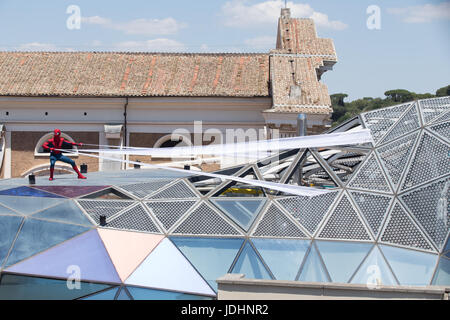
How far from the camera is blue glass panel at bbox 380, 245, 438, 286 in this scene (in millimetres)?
11555

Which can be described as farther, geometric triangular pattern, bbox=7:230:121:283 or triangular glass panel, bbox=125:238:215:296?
geometric triangular pattern, bbox=7:230:121:283

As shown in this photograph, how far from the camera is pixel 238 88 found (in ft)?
121

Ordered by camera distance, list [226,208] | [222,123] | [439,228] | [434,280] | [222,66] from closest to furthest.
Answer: [434,280], [439,228], [226,208], [222,123], [222,66]

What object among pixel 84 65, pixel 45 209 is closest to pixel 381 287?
pixel 45 209

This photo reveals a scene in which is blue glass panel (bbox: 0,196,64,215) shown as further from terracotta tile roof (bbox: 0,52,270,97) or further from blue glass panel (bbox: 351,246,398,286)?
terracotta tile roof (bbox: 0,52,270,97)

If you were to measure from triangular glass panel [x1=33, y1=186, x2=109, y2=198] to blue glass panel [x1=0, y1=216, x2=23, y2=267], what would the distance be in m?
1.57

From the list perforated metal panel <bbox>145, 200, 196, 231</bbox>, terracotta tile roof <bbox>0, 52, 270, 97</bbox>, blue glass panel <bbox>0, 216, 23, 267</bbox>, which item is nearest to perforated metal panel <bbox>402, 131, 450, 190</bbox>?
perforated metal panel <bbox>145, 200, 196, 231</bbox>

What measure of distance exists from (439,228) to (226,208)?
4.13 metres

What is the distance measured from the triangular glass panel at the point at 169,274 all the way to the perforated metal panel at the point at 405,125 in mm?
5753

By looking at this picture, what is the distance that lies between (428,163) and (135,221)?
6011 mm

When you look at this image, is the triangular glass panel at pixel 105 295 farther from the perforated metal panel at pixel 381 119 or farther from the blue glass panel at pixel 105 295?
the perforated metal panel at pixel 381 119

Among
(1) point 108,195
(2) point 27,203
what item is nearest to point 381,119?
(1) point 108,195
